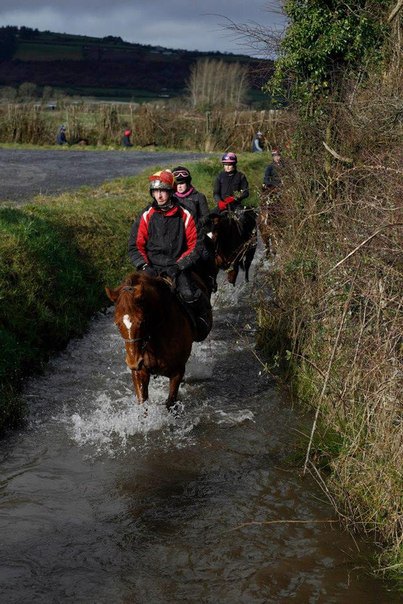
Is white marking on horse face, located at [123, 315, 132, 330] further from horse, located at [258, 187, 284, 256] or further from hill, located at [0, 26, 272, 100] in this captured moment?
hill, located at [0, 26, 272, 100]

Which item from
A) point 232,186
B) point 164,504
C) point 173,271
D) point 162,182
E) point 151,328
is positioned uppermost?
point 162,182

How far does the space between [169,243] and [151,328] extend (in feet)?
5.30

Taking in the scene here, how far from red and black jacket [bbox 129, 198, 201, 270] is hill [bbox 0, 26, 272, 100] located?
10692 centimetres

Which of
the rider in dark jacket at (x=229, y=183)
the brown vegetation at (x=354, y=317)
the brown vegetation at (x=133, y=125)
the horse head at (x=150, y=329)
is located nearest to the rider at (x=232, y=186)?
the rider in dark jacket at (x=229, y=183)

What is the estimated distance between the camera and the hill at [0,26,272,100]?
402ft

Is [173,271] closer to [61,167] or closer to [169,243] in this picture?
[169,243]

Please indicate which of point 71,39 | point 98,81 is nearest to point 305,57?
point 98,81

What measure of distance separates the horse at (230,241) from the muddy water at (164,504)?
165 inches

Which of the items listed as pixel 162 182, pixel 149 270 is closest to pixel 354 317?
pixel 149 270

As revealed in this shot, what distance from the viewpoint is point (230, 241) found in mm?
15109

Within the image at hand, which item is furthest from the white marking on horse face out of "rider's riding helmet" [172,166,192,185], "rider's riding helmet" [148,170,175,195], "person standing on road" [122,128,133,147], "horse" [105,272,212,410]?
"person standing on road" [122,128,133,147]

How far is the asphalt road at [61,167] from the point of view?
24906 millimetres

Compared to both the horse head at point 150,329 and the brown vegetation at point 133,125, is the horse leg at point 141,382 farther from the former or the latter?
the brown vegetation at point 133,125

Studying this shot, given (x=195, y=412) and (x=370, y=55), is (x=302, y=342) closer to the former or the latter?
(x=195, y=412)
